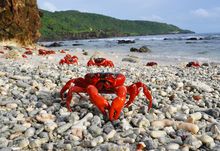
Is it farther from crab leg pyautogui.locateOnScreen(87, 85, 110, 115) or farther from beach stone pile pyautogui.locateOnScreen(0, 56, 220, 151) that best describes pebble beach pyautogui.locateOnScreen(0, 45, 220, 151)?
crab leg pyautogui.locateOnScreen(87, 85, 110, 115)

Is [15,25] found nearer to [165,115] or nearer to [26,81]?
[26,81]

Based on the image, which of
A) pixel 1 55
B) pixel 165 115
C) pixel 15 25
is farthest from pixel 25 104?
pixel 15 25

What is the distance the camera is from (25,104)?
657cm

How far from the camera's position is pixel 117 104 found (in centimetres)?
539

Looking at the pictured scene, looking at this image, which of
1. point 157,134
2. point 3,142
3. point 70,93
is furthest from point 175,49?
point 3,142

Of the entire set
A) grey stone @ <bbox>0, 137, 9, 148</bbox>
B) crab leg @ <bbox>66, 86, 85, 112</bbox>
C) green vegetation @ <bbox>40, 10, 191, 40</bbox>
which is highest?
crab leg @ <bbox>66, 86, 85, 112</bbox>

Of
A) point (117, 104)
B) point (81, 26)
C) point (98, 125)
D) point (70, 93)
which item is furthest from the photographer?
point (81, 26)

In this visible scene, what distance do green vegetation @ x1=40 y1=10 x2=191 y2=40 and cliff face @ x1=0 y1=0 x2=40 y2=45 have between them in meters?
71.7

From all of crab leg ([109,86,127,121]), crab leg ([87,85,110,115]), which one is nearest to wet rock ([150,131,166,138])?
crab leg ([109,86,127,121])

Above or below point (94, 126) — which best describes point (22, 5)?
above

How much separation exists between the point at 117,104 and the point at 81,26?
153 meters

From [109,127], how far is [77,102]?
4.36 ft

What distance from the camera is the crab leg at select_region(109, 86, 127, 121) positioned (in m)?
5.38

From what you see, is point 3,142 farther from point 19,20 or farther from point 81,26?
point 81,26
